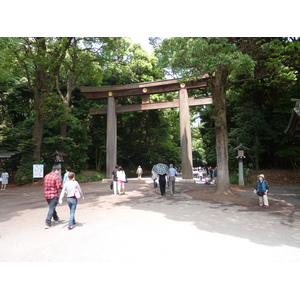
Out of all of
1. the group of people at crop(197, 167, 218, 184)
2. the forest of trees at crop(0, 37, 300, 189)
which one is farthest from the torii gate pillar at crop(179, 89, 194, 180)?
the forest of trees at crop(0, 37, 300, 189)

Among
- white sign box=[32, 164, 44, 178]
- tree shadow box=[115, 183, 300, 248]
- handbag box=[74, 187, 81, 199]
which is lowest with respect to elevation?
tree shadow box=[115, 183, 300, 248]

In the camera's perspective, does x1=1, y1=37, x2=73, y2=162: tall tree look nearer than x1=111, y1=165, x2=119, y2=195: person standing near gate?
No

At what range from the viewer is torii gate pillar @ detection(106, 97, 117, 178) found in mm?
17594

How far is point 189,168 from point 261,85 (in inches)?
375

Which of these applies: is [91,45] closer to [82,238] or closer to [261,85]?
[261,85]

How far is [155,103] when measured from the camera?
17.7 m

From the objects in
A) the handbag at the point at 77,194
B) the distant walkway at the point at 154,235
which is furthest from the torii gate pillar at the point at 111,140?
the handbag at the point at 77,194

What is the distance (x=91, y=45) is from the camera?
57.3 feet

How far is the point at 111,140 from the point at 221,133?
Result: 9.91 m

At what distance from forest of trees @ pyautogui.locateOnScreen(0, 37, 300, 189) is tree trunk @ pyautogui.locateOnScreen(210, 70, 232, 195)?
50 mm

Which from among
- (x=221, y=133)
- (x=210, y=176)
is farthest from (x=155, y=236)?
(x=210, y=176)

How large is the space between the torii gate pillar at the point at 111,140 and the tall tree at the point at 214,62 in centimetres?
927

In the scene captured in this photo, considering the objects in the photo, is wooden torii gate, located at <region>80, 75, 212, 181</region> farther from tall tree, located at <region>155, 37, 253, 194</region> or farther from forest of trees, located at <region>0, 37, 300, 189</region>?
tall tree, located at <region>155, 37, 253, 194</region>

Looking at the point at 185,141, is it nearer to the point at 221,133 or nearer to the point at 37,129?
the point at 221,133
